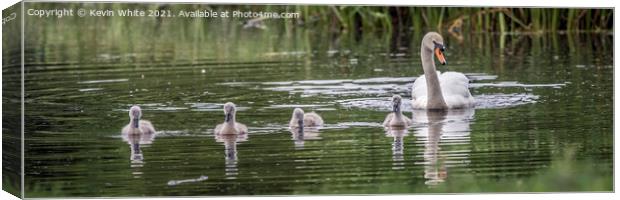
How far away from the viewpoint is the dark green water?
43.2 ft

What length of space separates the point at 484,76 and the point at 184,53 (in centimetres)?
287

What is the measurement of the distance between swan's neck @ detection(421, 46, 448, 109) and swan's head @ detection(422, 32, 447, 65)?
7.7 inches

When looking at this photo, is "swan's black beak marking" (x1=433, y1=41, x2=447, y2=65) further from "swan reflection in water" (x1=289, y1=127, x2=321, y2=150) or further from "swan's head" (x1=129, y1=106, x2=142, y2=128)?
"swan's head" (x1=129, y1=106, x2=142, y2=128)

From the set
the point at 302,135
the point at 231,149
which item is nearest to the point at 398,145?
the point at 302,135

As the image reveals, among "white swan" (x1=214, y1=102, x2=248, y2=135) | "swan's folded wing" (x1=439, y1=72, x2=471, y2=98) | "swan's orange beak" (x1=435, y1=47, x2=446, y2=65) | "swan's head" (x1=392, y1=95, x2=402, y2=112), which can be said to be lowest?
"white swan" (x1=214, y1=102, x2=248, y2=135)

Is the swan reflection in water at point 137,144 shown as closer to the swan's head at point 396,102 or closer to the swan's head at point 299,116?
the swan's head at point 299,116

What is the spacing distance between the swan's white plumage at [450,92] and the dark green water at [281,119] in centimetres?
12

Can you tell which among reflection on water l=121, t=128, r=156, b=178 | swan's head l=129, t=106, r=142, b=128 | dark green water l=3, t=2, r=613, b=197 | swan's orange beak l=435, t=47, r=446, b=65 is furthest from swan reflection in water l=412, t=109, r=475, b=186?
swan's head l=129, t=106, r=142, b=128

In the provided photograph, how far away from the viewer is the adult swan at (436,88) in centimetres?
1598

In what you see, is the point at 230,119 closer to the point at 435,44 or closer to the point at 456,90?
the point at 435,44

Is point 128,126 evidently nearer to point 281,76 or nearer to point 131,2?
point 131,2

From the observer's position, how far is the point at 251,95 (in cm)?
1580

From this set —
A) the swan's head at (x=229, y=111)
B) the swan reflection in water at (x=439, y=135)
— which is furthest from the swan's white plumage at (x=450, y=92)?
the swan's head at (x=229, y=111)

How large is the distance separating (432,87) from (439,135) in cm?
165
